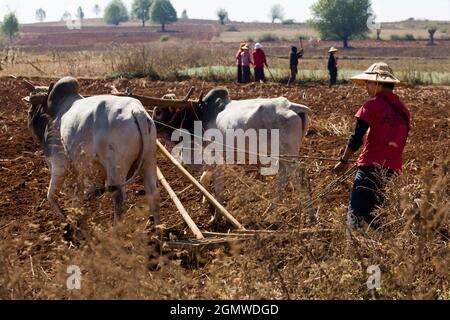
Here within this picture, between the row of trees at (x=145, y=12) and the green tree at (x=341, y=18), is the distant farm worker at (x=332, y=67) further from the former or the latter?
the row of trees at (x=145, y=12)

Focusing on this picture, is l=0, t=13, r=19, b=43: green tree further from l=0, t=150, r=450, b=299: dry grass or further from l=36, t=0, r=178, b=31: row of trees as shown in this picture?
l=0, t=150, r=450, b=299: dry grass

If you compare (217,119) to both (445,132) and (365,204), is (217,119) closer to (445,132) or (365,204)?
(365,204)

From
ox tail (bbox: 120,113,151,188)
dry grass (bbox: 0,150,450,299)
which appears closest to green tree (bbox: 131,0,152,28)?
ox tail (bbox: 120,113,151,188)

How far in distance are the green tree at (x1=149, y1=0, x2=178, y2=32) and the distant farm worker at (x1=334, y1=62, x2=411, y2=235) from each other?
3905 inches

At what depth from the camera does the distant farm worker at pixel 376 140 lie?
5301mm

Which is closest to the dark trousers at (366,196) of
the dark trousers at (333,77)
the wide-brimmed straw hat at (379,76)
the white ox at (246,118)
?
the wide-brimmed straw hat at (379,76)

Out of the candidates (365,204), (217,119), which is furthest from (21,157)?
(365,204)

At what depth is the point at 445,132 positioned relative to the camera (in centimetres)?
1183

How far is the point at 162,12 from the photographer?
104000 mm

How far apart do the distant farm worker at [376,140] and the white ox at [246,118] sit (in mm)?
1199

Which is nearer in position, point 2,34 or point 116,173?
point 116,173
